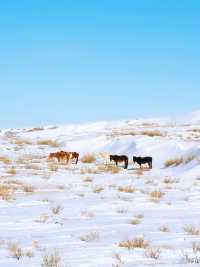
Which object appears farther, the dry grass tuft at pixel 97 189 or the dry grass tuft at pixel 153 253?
the dry grass tuft at pixel 97 189

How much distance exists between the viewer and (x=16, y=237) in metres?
8.49

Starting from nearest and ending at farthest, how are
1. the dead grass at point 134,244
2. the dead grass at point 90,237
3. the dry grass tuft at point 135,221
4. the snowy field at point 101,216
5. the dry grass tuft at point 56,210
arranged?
the snowy field at point 101,216, the dead grass at point 134,244, the dead grass at point 90,237, the dry grass tuft at point 135,221, the dry grass tuft at point 56,210

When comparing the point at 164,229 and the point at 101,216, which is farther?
the point at 101,216

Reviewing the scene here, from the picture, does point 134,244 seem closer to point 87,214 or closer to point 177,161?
point 87,214

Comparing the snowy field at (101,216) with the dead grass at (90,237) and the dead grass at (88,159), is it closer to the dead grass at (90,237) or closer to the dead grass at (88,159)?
the dead grass at (90,237)

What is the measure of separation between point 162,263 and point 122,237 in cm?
206

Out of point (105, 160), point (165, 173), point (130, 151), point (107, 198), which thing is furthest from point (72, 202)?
point (130, 151)

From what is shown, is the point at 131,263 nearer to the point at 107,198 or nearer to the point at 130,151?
the point at 107,198

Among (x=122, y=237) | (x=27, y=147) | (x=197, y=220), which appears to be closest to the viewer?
(x=122, y=237)

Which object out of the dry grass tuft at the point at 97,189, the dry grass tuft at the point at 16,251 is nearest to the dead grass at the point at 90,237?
the dry grass tuft at the point at 16,251

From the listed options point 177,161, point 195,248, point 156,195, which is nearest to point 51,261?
point 195,248

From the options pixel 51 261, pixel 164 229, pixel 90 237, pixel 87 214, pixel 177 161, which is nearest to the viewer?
pixel 51 261

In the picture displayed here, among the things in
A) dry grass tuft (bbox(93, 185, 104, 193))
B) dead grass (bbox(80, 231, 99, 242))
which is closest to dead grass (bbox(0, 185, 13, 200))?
dry grass tuft (bbox(93, 185, 104, 193))

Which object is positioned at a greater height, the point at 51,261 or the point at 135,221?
the point at 135,221
